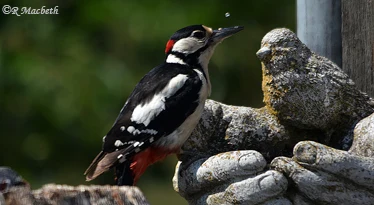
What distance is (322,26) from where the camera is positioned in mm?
4008

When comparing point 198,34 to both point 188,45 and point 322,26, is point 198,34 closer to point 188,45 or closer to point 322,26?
point 188,45

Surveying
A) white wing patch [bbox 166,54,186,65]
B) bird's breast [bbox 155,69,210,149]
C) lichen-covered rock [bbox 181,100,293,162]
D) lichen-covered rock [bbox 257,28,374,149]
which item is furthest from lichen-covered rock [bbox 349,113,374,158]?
white wing patch [bbox 166,54,186,65]

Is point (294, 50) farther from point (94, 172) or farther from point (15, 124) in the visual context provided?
point (15, 124)

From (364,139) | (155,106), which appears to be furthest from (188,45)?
(364,139)

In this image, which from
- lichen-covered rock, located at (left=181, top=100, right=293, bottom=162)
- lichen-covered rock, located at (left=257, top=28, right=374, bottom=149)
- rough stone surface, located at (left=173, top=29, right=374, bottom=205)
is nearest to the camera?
rough stone surface, located at (left=173, top=29, right=374, bottom=205)

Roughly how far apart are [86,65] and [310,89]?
9.32 ft

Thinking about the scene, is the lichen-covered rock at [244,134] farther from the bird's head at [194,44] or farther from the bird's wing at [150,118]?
the bird's head at [194,44]

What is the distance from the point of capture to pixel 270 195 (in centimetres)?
337

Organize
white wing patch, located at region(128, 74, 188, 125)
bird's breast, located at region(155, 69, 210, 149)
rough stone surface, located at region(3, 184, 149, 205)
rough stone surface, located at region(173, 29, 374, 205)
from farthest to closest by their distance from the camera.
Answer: white wing patch, located at region(128, 74, 188, 125), bird's breast, located at region(155, 69, 210, 149), rough stone surface, located at region(173, 29, 374, 205), rough stone surface, located at region(3, 184, 149, 205)

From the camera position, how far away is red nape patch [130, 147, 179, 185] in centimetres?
412

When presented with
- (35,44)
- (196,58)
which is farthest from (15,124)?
(196,58)

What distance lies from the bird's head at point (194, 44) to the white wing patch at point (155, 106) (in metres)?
0.27

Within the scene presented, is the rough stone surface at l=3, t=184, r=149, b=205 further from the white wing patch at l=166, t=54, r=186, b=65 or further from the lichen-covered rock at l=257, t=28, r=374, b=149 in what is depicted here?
the white wing patch at l=166, t=54, r=186, b=65

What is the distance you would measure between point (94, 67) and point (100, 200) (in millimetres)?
3437
